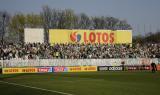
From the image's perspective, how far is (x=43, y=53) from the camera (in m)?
63.9

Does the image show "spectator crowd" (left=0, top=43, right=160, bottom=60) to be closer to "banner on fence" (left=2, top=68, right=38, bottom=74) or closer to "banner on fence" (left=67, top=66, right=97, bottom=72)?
"banner on fence" (left=2, top=68, right=38, bottom=74)

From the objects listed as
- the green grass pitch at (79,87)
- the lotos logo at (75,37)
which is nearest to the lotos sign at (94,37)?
the lotos logo at (75,37)

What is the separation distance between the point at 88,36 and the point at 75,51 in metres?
6.95

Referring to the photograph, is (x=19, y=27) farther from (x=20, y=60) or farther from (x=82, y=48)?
(x=20, y=60)

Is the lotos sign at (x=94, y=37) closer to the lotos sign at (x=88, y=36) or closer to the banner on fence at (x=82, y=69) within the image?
the lotos sign at (x=88, y=36)

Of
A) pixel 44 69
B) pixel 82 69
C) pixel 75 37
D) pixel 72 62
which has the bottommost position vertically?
pixel 82 69

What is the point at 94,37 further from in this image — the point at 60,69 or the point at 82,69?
the point at 60,69

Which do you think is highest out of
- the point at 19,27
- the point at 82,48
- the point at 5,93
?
the point at 19,27

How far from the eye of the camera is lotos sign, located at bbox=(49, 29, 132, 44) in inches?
2788

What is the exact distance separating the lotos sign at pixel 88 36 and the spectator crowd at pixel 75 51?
1453mm

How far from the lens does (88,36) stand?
2881 inches

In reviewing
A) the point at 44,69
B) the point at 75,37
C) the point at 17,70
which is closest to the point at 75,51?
the point at 75,37

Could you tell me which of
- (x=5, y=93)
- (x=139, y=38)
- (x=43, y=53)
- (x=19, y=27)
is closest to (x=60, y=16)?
(x=19, y=27)

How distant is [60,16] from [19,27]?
61.1 feet
